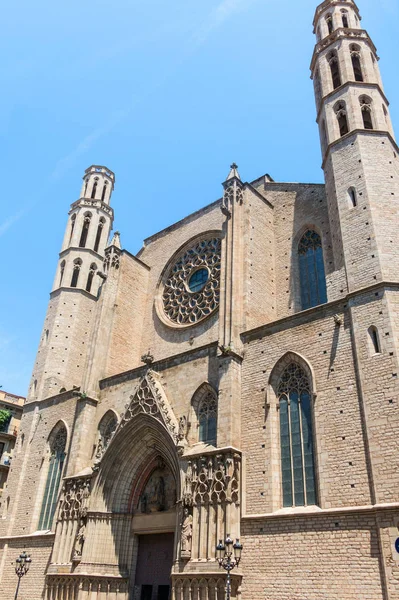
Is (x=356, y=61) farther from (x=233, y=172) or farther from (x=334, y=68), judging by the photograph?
(x=233, y=172)

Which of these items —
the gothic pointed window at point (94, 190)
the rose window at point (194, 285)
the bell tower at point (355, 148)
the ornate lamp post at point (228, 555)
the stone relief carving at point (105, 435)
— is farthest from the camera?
the gothic pointed window at point (94, 190)

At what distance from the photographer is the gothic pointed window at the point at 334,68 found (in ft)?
62.8

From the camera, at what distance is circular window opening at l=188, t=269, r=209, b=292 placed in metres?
20.8

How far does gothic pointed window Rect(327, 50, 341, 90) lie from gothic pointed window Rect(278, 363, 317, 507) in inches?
470

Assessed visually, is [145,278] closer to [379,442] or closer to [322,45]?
[322,45]

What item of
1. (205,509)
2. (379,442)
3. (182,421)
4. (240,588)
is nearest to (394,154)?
(379,442)

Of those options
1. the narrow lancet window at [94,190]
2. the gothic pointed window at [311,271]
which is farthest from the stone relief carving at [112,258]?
the gothic pointed window at [311,271]

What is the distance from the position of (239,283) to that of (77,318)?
11.5 m

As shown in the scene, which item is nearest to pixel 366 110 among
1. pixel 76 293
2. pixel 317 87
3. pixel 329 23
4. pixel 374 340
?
pixel 317 87

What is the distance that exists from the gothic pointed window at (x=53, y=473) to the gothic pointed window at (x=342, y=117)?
1598 cm

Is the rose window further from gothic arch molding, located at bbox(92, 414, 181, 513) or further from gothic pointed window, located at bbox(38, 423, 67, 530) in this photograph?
gothic pointed window, located at bbox(38, 423, 67, 530)

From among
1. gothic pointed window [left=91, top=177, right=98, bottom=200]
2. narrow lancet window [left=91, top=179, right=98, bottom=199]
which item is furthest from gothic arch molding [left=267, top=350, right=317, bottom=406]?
narrow lancet window [left=91, top=179, right=98, bottom=199]

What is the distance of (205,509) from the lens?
13.1m

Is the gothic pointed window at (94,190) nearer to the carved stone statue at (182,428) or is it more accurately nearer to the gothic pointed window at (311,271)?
the gothic pointed window at (311,271)
